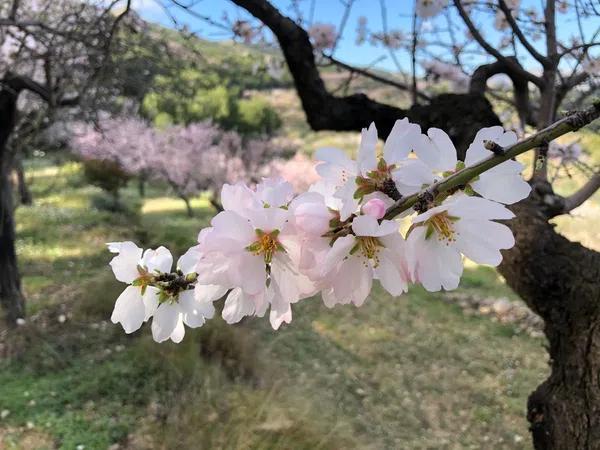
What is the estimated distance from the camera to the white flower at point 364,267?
512 mm

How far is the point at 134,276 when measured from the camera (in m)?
0.74

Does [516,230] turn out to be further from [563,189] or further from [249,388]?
[563,189]

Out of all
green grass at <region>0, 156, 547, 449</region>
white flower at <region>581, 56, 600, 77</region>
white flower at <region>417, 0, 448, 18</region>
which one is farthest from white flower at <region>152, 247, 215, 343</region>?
white flower at <region>581, 56, 600, 77</region>

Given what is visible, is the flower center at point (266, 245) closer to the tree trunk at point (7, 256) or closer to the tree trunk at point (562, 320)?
the tree trunk at point (562, 320)

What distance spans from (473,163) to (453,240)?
3.1 inches

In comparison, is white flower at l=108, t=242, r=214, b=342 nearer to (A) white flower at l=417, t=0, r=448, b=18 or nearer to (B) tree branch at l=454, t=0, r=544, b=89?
(B) tree branch at l=454, t=0, r=544, b=89

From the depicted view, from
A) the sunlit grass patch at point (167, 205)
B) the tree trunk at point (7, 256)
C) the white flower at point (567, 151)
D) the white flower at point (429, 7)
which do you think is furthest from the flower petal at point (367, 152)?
the sunlit grass patch at point (167, 205)

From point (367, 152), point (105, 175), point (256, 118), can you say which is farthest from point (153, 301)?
point (256, 118)

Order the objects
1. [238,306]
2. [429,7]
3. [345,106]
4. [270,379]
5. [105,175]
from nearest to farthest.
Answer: [238,306] < [345,106] < [429,7] < [270,379] < [105,175]

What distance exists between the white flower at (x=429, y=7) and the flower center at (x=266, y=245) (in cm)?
265

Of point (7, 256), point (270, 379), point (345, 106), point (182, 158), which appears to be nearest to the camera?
point (345, 106)

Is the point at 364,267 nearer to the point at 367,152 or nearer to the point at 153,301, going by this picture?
the point at 367,152

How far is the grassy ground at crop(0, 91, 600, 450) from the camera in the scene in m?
3.05

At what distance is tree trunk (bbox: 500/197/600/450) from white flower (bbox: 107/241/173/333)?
133cm
